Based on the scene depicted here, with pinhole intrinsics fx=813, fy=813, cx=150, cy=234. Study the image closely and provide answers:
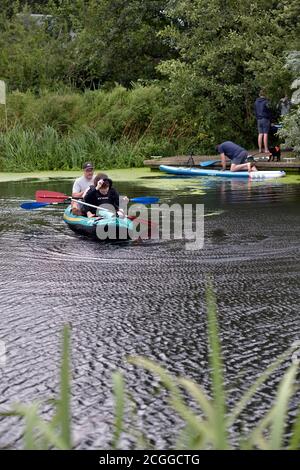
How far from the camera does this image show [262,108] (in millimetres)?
22750

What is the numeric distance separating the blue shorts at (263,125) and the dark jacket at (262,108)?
3.9 inches

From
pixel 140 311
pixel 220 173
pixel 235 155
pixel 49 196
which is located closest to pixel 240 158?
pixel 235 155

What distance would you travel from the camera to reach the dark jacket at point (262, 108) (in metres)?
22.7

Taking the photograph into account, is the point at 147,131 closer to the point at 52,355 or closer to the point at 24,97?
the point at 24,97

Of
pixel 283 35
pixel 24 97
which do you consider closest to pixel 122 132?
pixel 24 97

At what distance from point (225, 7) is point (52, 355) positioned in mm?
19733

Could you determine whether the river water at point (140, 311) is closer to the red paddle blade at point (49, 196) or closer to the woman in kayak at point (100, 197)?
the red paddle blade at point (49, 196)

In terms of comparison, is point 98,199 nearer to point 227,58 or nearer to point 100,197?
point 100,197

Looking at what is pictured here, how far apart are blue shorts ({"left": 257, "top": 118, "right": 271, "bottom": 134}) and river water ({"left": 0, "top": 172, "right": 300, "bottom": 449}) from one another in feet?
29.2

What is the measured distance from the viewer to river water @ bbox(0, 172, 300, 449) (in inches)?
215

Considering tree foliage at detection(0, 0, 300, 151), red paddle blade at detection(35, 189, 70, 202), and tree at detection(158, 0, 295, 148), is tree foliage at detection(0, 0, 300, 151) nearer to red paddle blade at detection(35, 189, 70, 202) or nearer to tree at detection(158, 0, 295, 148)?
tree at detection(158, 0, 295, 148)

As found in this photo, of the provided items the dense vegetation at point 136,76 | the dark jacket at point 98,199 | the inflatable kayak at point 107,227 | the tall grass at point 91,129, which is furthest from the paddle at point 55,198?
the tall grass at point 91,129

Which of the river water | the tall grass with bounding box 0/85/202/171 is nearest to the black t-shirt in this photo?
the river water

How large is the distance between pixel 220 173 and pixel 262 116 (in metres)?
2.78
